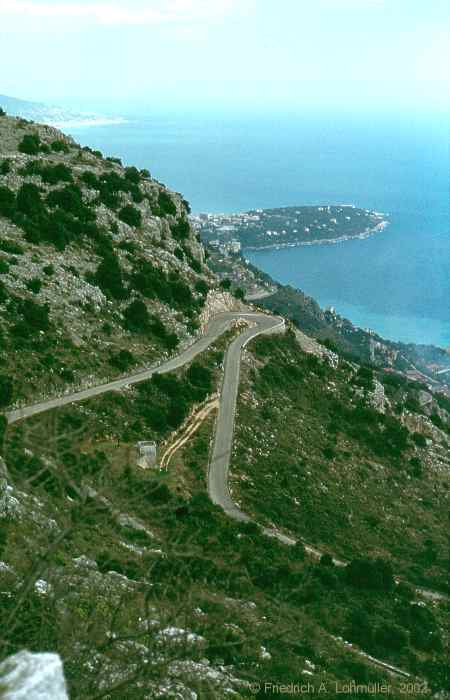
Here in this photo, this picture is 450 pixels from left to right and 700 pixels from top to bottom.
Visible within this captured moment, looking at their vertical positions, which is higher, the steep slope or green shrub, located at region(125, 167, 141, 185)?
green shrub, located at region(125, 167, 141, 185)

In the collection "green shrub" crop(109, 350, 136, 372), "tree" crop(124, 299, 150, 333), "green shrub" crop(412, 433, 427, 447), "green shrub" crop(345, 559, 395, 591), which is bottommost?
A: "green shrub" crop(345, 559, 395, 591)

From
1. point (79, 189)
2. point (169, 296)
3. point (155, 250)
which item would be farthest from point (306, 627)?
point (79, 189)

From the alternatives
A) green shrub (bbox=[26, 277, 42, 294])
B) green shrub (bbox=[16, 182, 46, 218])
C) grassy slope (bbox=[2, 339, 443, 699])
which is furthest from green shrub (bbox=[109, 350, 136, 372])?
green shrub (bbox=[16, 182, 46, 218])

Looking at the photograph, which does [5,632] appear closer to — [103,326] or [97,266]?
[103,326]

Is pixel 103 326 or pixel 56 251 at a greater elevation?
pixel 56 251

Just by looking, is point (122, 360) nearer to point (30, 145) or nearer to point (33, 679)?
point (30, 145)

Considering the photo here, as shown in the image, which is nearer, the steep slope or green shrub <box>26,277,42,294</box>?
the steep slope

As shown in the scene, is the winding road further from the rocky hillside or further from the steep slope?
the rocky hillside
